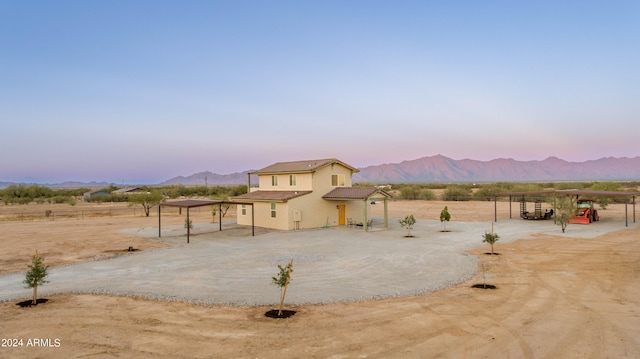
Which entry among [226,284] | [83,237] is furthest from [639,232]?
[83,237]

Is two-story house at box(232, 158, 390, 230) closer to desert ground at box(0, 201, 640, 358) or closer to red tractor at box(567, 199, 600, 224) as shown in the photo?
red tractor at box(567, 199, 600, 224)

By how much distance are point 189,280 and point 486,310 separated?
32.2 ft

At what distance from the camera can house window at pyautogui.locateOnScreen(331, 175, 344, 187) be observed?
32522 millimetres

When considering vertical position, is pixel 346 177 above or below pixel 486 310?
above

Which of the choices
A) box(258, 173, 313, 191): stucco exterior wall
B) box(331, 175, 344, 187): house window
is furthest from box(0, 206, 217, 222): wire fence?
box(331, 175, 344, 187): house window

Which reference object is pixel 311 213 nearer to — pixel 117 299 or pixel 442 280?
pixel 442 280

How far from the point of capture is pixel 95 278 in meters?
14.4

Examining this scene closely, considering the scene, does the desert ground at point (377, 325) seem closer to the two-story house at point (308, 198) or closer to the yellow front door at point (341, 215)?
the two-story house at point (308, 198)

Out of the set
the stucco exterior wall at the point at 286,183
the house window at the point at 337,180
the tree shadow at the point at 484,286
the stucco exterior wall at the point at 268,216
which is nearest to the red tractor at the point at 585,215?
the house window at the point at 337,180

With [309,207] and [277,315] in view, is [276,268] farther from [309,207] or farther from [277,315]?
[309,207]

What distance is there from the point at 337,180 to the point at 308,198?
12.6ft

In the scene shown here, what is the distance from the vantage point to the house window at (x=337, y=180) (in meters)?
32.5

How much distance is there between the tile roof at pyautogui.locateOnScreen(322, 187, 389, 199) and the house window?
53 cm

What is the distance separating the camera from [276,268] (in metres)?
16.2
